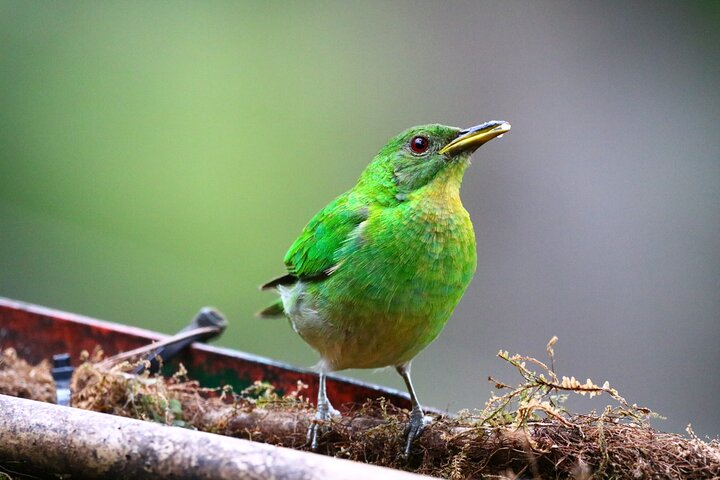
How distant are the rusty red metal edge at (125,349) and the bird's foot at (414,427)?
2.76 ft

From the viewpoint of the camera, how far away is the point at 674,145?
8289 millimetres

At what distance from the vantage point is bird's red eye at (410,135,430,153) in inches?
145

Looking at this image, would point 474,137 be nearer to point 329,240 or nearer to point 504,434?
point 329,240

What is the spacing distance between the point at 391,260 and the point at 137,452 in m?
1.57

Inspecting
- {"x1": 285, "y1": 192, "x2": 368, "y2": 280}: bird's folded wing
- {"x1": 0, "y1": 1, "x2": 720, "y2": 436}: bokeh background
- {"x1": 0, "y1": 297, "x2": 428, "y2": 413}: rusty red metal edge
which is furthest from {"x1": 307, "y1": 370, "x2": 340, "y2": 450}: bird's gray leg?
{"x1": 0, "y1": 1, "x2": 720, "y2": 436}: bokeh background

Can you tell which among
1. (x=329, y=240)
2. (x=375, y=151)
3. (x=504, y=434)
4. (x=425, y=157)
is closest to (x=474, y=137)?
(x=425, y=157)

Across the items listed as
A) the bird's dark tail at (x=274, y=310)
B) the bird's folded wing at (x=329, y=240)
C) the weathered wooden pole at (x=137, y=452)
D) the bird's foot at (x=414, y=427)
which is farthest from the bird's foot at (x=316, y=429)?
the bird's dark tail at (x=274, y=310)

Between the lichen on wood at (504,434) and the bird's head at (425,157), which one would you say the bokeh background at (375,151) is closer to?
the bird's head at (425,157)

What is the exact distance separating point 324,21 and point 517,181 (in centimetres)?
341

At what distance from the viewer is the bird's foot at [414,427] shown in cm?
278

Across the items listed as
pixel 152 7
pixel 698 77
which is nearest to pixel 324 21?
pixel 152 7

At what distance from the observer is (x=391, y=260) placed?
3311 mm

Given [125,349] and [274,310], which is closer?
[125,349]

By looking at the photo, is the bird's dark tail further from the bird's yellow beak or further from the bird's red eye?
the bird's yellow beak
